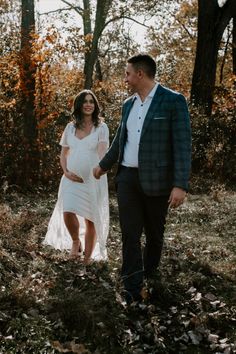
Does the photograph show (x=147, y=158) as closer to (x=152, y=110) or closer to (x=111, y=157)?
(x=152, y=110)

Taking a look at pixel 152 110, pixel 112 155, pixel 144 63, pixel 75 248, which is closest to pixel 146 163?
pixel 152 110

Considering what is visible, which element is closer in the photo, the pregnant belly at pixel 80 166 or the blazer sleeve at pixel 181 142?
the blazer sleeve at pixel 181 142

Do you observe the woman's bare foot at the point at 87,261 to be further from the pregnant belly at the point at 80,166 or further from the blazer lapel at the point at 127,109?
the blazer lapel at the point at 127,109

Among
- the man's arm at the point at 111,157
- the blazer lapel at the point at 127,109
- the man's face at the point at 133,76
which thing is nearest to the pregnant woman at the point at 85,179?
the man's arm at the point at 111,157

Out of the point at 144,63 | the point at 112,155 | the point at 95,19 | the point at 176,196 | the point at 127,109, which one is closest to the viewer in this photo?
the point at 176,196

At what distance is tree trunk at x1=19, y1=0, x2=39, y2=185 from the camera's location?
12547 millimetres

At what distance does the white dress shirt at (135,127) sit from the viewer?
533cm

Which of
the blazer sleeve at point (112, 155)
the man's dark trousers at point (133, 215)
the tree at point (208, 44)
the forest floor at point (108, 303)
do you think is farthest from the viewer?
the tree at point (208, 44)

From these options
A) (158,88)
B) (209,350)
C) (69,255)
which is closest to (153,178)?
(158,88)

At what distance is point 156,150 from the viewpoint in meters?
5.23

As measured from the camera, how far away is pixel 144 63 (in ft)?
17.3

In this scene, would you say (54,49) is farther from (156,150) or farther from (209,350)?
(209,350)

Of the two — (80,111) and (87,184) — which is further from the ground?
(80,111)

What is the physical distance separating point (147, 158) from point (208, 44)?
546 inches
